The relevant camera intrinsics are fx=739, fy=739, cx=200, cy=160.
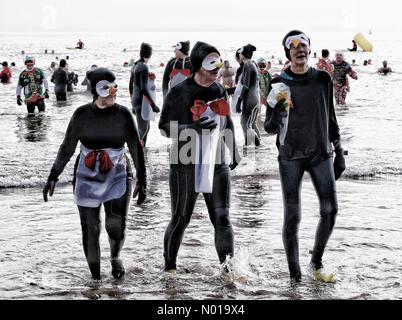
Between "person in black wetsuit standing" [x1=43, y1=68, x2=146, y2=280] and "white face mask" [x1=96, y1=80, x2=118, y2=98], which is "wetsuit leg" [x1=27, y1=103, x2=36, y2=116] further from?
"white face mask" [x1=96, y1=80, x2=118, y2=98]

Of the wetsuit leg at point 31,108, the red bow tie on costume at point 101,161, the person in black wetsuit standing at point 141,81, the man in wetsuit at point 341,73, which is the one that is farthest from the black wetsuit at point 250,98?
the wetsuit leg at point 31,108

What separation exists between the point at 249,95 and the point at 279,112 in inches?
307

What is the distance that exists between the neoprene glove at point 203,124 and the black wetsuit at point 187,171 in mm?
52

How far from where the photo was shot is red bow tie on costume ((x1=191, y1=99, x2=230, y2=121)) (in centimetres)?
618

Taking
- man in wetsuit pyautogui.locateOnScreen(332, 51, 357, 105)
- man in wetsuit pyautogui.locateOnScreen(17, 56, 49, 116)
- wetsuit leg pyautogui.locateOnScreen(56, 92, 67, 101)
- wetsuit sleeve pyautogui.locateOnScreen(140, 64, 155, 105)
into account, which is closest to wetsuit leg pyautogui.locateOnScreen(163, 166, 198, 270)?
wetsuit sleeve pyautogui.locateOnScreen(140, 64, 155, 105)

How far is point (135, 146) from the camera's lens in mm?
6363

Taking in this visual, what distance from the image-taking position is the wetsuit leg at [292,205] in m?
6.23

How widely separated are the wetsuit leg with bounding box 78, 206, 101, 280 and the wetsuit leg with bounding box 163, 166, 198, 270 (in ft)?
2.15

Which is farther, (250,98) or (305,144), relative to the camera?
(250,98)

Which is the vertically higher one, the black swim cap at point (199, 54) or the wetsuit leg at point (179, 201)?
the black swim cap at point (199, 54)

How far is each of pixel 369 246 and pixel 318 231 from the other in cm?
149

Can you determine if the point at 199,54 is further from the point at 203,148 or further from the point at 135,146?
the point at 135,146

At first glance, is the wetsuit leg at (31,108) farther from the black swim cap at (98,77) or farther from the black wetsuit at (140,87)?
the black swim cap at (98,77)

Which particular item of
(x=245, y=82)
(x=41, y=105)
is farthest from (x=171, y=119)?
(x=41, y=105)
